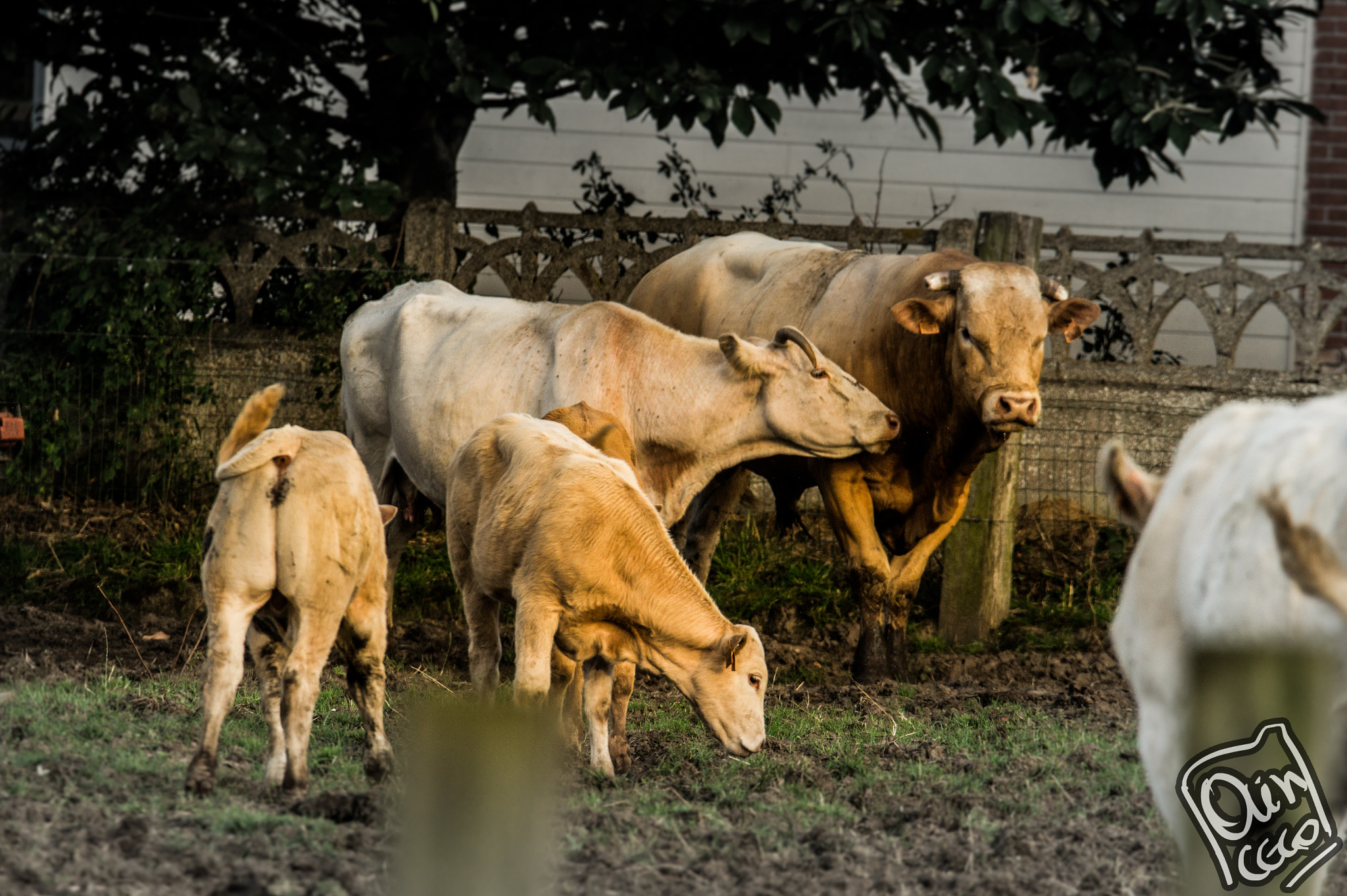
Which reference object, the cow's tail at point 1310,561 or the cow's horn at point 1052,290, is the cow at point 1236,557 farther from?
the cow's horn at point 1052,290

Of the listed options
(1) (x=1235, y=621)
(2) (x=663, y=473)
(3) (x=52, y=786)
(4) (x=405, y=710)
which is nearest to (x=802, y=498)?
(2) (x=663, y=473)

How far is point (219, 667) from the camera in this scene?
3.89 m

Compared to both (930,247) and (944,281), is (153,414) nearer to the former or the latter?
(944,281)

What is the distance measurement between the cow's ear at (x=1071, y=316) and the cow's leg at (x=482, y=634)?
10.2ft

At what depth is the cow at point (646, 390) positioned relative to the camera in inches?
242

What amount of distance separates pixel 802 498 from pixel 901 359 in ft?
5.80

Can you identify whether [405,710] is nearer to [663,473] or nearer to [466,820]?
[663,473]

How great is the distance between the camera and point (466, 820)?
77 centimetres

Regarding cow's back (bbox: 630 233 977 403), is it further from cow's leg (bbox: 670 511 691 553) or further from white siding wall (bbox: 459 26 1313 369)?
white siding wall (bbox: 459 26 1313 369)

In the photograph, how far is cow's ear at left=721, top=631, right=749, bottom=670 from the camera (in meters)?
4.61

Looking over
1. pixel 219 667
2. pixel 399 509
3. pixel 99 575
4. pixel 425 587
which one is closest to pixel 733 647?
pixel 219 667

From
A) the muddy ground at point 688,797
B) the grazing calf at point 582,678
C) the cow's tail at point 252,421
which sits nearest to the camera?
the muddy ground at point 688,797

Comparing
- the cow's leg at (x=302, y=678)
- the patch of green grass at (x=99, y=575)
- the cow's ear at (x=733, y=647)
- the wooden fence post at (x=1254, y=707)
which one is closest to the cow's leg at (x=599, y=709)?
the cow's ear at (x=733, y=647)

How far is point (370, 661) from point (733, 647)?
3.98ft
